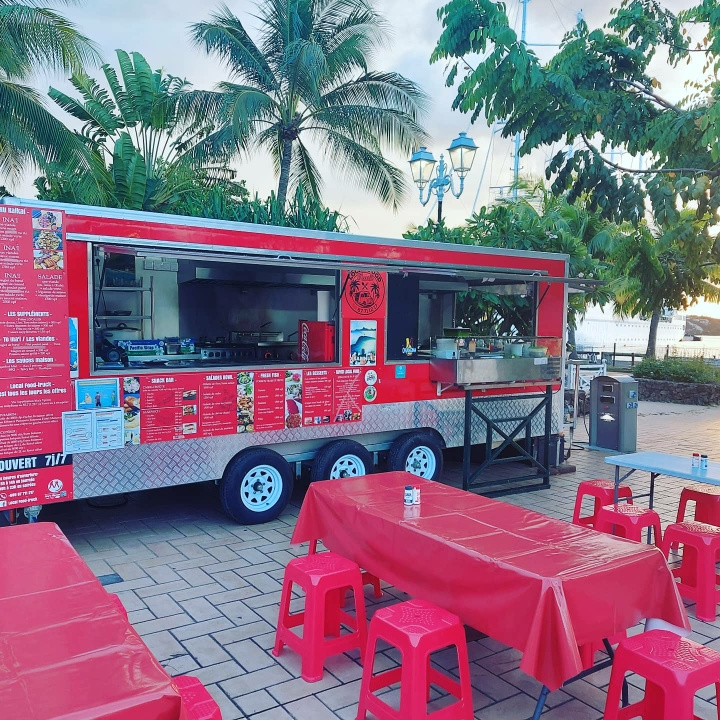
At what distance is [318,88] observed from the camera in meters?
15.0

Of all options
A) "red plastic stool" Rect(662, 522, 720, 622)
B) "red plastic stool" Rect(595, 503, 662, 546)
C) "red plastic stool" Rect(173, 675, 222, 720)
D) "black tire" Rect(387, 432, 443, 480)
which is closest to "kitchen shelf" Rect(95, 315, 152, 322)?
"black tire" Rect(387, 432, 443, 480)

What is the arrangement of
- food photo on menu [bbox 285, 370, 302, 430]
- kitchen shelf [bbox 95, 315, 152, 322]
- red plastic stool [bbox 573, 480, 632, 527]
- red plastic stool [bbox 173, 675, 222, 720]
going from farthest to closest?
kitchen shelf [bbox 95, 315, 152, 322], food photo on menu [bbox 285, 370, 302, 430], red plastic stool [bbox 573, 480, 632, 527], red plastic stool [bbox 173, 675, 222, 720]

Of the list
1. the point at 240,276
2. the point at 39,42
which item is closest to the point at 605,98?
the point at 240,276

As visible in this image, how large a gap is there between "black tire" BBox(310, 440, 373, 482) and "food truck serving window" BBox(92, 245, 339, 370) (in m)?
0.88

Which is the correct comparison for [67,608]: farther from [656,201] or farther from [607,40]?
[607,40]

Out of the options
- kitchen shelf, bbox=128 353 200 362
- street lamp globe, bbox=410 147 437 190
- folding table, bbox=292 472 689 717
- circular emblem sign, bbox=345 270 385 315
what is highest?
street lamp globe, bbox=410 147 437 190

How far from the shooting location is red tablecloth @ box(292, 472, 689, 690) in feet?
9.33

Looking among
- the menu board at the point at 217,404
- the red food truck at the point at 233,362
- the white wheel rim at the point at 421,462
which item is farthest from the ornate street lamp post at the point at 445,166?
the menu board at the point at 217,404

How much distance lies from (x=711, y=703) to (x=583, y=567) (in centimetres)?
119

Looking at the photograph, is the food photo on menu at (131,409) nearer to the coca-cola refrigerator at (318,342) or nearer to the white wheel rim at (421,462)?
the coca-cola refrigerator at (318,342)

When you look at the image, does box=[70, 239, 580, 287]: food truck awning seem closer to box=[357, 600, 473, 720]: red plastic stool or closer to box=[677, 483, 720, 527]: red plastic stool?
box=[677, 483, 720, 527]: red plastic stool

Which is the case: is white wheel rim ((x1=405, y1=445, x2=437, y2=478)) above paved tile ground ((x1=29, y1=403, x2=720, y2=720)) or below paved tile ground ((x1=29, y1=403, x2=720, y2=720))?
above

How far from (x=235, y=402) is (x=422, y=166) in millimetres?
4704

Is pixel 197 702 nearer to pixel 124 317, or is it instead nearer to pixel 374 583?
pixel 374 583
